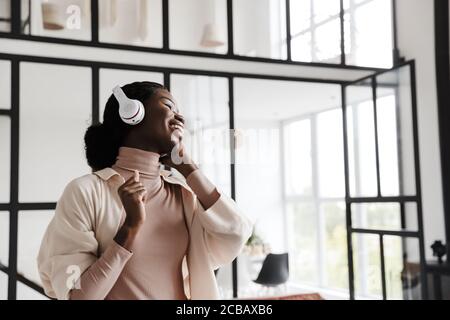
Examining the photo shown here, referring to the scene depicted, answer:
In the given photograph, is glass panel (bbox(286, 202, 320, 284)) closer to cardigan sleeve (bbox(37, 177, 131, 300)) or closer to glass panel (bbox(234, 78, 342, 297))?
glass panel (bbox(234, 78, 342, 297))

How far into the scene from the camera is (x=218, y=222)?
106cm

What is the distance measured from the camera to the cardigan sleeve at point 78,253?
0.99 m

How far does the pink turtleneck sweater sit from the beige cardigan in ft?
0.05

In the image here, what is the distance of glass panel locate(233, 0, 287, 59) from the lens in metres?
1.52

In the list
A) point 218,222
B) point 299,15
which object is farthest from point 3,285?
point 299,15

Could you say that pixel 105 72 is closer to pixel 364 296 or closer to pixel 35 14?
pixel 35 14

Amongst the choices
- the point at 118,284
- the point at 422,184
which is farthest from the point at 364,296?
the point at 118,284

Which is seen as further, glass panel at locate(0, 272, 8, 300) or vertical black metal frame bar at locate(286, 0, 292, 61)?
vertical black metal frame bar at locate(286, 0, 292, 61)

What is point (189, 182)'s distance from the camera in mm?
1103

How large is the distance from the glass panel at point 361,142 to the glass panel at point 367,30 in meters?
0.09

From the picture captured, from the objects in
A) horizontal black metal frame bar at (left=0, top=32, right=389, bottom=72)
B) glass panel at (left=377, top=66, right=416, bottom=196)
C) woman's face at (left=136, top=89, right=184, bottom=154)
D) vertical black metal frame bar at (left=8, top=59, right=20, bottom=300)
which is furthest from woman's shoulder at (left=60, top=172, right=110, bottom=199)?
glass panel at (left=377, top=66, right=416, bottom=196)
